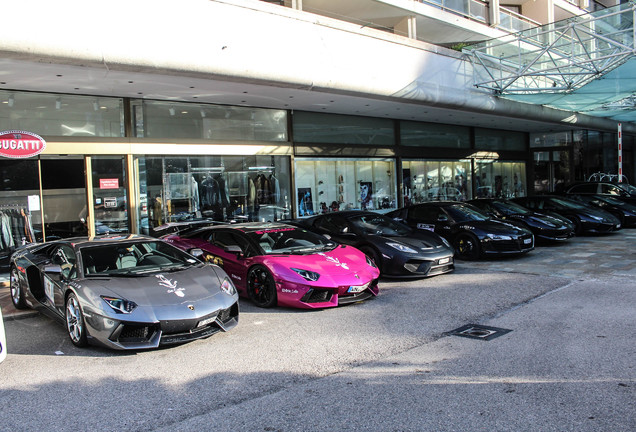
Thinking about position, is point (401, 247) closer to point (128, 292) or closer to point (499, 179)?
point (128, 292)

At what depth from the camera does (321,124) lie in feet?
55.1

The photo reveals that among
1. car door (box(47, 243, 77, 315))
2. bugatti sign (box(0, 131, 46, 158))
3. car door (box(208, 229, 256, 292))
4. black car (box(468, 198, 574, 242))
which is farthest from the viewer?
black car (box(468, 198, 574, 242))

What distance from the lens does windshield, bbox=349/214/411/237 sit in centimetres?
1020

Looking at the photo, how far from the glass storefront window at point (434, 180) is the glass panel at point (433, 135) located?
76 cm

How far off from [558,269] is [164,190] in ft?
31.9

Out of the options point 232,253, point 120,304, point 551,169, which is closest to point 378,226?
point 232,253

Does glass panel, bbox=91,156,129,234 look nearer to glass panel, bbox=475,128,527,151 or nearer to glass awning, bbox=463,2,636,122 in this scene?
glass awning, bbox=463,2,636,122

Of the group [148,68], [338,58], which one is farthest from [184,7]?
[338,58]

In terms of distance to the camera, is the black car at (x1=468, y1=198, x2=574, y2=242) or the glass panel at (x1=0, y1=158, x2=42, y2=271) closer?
the glass panel at (x1=0, y1=158, x2=42, y2=271)

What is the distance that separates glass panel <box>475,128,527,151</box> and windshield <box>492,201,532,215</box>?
29.3 feet

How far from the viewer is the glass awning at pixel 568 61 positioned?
14.3m

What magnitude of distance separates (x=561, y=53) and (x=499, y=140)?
9.38 metres

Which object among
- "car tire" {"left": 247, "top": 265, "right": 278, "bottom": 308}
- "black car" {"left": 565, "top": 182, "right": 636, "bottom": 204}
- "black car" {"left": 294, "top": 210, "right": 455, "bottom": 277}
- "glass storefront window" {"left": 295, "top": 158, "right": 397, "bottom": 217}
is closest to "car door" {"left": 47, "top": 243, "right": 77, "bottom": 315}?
"car tire" {"left": 247, "top": 265, "right": 278, "bottom": 308}

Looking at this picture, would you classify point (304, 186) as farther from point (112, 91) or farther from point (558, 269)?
point (558, 269)
